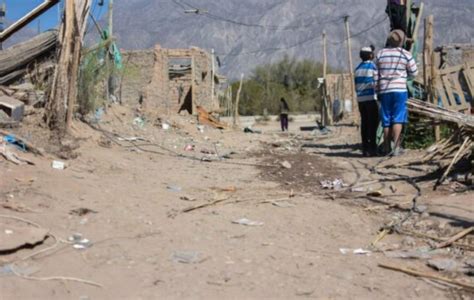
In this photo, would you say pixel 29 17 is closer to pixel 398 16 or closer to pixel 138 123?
pixel 138 123

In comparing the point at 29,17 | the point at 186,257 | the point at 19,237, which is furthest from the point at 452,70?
the point at 19,237

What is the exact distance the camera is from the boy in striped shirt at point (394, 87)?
738cm

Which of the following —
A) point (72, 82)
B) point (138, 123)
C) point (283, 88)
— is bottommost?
point (138, 123)

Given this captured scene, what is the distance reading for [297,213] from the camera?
175 inches

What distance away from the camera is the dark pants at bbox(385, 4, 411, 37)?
890cm

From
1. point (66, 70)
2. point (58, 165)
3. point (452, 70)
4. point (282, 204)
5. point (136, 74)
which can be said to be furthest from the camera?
point (136, 74)

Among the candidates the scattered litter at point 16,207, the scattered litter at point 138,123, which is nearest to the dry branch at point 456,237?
the scattered litter at point 16,207

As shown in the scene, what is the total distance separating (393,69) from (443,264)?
15.5 ft

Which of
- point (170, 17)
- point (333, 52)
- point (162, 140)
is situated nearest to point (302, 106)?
point (162, 140)

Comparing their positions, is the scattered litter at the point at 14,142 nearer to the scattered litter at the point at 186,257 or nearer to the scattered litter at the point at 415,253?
the scattered litter at the point at 186,257

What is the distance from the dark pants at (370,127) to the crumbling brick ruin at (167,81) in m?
8.39

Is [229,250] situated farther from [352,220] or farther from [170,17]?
[170,17]

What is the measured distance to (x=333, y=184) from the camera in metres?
5.78

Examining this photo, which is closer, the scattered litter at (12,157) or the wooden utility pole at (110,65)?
the scattered litter at (12,157)
